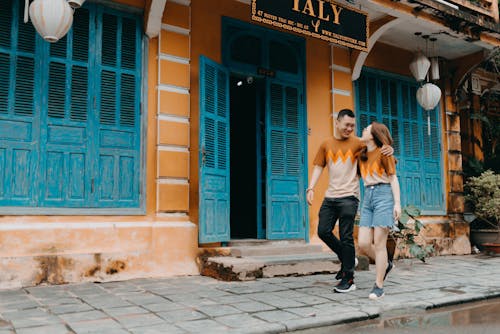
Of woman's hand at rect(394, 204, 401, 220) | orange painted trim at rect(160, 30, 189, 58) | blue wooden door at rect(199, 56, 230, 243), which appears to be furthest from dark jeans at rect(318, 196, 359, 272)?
orange painted trim at rect(160, 30, 189, 58)

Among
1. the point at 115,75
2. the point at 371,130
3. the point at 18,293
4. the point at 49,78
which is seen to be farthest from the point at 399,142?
the point at 18,293

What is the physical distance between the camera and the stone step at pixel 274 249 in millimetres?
6375

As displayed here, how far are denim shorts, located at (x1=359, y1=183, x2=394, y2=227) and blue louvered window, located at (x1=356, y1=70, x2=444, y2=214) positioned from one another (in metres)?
3.91

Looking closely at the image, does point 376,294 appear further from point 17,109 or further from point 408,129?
point 408,129

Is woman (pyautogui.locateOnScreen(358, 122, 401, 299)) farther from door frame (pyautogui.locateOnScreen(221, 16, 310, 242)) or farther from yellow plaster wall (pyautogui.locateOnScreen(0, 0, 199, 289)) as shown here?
door frame (pyautogui.locateOnScreen(221, 16, 310, 242))

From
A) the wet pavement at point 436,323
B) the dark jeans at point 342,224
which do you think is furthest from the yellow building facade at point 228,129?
the wet pavement at point 436,323

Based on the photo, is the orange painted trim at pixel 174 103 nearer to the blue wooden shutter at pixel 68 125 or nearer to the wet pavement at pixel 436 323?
the blue wooden shutter at pixel 68 125

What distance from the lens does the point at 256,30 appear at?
24.1ft

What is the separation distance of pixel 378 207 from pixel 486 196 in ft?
18.1

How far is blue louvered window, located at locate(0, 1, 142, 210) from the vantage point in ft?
17.4

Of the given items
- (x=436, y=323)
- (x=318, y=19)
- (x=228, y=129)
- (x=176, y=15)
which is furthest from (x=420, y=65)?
(x=436, y=323)

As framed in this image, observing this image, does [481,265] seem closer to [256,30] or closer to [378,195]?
[378,195]

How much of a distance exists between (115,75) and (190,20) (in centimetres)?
133

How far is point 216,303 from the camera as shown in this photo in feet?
14.2
